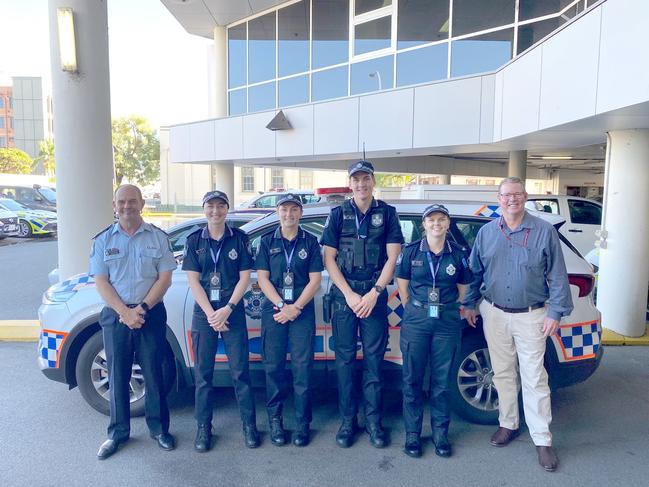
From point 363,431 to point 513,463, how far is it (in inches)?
39.5

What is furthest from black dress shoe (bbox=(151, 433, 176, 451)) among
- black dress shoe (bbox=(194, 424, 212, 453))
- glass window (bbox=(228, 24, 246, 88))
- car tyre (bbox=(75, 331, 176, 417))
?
glass window (bbox=(228, 24, 246, 88))

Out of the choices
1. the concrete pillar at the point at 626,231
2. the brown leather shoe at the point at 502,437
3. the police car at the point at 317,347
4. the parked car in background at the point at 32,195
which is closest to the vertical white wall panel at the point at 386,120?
the concrete pillar at the point at 626,231

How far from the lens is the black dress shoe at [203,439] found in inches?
127

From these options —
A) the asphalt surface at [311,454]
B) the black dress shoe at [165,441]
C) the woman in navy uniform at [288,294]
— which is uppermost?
the woman in navy uniform at [288,294]

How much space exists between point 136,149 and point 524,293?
40.5 meters

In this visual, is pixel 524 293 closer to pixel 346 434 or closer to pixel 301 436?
pixel 346 434

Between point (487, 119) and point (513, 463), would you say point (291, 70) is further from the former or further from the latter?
point (513, 463)

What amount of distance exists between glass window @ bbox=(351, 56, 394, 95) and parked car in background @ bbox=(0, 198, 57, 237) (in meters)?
11.9

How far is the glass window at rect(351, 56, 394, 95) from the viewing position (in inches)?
430

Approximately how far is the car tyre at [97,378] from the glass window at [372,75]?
8.74 metres

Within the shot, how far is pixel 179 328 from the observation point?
359 cm

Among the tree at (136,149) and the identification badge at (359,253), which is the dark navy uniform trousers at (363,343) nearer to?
the identification badge at (359,253)

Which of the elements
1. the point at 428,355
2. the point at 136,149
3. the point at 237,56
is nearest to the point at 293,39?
the point at 237,56

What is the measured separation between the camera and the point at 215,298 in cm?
318
